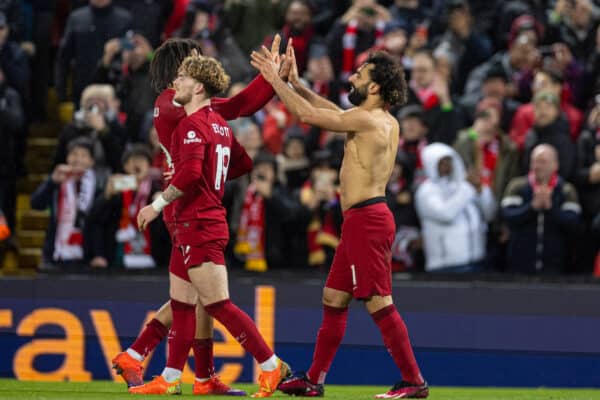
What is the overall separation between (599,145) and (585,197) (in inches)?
20.7

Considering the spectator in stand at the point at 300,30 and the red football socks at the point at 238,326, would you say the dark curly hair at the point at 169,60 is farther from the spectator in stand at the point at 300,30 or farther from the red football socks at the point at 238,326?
the spectator in stand at the point at 300,30

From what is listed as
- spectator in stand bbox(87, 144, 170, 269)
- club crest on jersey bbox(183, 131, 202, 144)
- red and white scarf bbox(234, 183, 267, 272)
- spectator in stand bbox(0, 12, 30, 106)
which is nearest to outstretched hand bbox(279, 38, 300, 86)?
club crest on jersey bbox(183, 131, 202, 144)

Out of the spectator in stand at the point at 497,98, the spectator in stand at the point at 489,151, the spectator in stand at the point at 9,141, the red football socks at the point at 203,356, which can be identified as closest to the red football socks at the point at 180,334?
the red football socks at the point at 203,356

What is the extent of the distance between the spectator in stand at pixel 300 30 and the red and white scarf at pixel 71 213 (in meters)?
3.06

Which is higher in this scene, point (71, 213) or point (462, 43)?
point (462, 43)

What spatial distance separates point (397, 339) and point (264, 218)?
4.69m

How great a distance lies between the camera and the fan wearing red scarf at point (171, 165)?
8.67 metres

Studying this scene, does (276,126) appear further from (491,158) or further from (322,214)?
(491,158)

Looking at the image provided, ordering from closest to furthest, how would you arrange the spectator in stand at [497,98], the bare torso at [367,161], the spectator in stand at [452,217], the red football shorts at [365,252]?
1. the red football shorts at [365,252]
2. the bare torso at [367,161]
3. the spectator in stand at [452,217]
4. the spectator in stand at [497,98]

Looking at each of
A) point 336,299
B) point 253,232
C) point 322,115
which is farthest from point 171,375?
point 253,232

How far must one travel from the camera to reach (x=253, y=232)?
1293 cm

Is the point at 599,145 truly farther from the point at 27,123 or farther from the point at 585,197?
the point at 27,123

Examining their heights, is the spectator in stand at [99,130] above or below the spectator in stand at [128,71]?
below

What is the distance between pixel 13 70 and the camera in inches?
579
